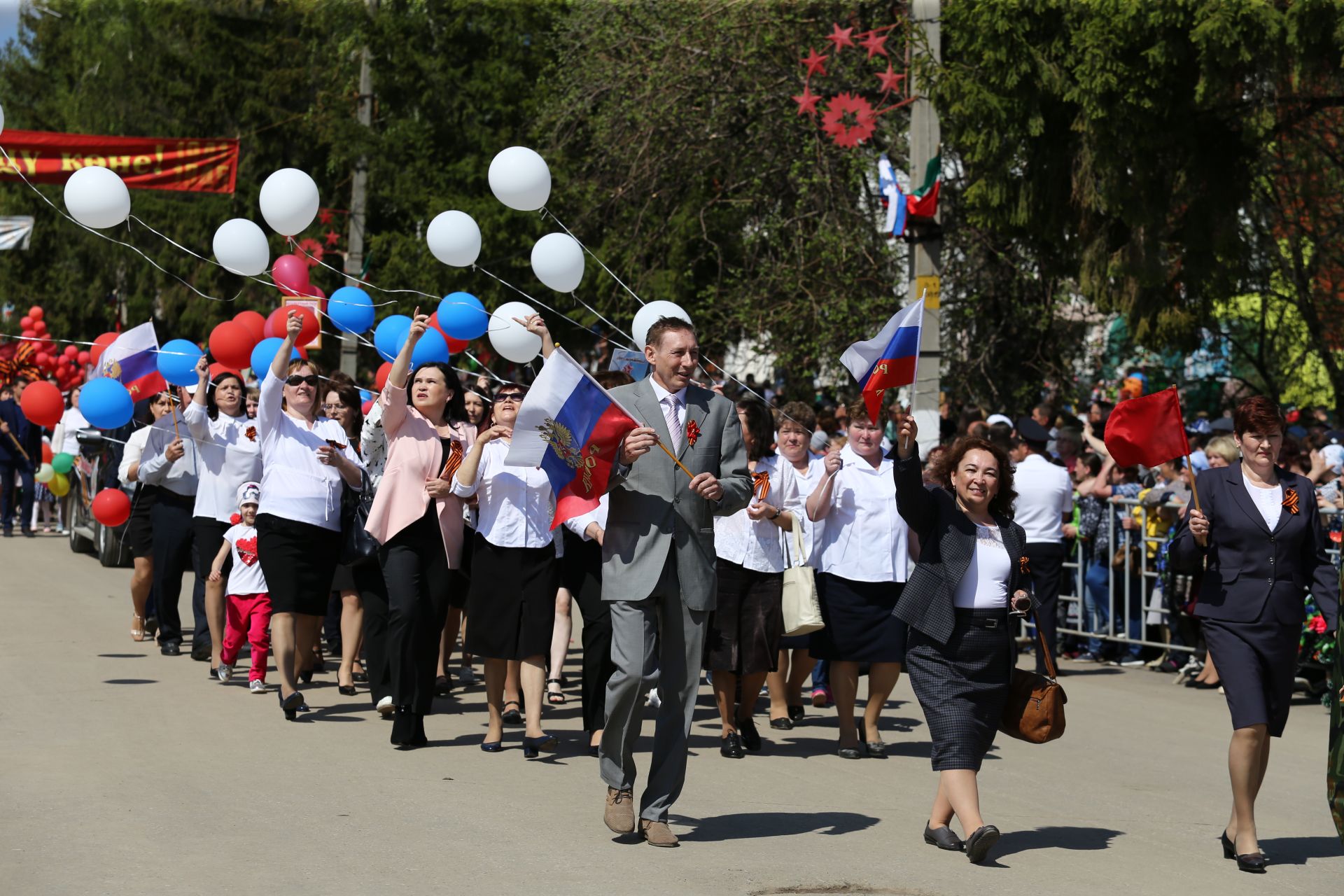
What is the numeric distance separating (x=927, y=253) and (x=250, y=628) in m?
6.64

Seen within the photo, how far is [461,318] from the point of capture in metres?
10.1

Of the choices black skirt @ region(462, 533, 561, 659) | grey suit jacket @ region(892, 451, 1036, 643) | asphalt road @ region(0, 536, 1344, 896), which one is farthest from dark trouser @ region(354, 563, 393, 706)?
grey suit jacket @ region(892, 451, 1036, 643)

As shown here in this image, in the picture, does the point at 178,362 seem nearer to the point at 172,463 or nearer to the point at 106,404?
the point at 172,463

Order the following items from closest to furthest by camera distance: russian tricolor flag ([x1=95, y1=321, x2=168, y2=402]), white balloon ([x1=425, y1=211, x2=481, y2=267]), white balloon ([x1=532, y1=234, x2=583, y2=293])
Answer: white balloon ([x1=532, y1=234, x2=583, y2=293]) → white balloon ([x1=425, y1=211, x2=481, y2=267]) → russian tricolor flag ([x1=95, y1=321, x2=168, y2=402])

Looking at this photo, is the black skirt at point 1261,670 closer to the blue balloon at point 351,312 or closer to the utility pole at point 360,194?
the blue balloon at point 351,312

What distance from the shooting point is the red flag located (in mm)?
7457

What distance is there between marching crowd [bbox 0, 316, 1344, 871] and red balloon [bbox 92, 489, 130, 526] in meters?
0.27

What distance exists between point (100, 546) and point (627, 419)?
12860 millimetres

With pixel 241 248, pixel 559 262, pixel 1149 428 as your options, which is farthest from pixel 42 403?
pixel 1149 428

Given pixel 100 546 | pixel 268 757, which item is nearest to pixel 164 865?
pixel 268 757

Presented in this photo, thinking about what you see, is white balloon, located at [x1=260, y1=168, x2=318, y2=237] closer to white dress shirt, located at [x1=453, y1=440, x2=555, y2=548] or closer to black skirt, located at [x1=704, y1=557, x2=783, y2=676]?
white dress shirt, located at [x1=453, y1=440, x2=555, y2=548]

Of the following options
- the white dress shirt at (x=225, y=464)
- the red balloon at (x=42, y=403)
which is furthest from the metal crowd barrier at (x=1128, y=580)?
the red balloon at (x=42, y=403)

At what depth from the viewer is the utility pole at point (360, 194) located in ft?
76.8

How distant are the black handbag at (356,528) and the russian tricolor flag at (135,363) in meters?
1.70
